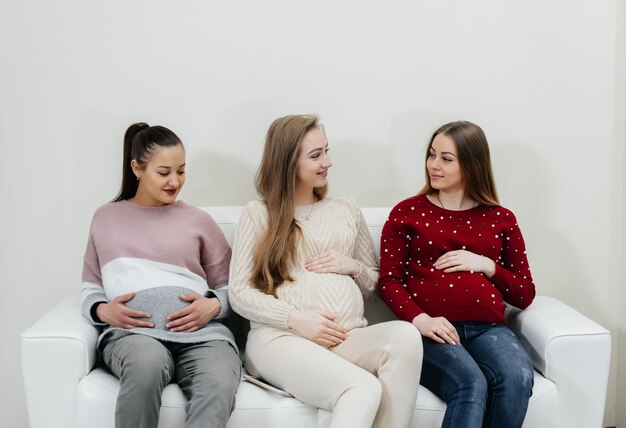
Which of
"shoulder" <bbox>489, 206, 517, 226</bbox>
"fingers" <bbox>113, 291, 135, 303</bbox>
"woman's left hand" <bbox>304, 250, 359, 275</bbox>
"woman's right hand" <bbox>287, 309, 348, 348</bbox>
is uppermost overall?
"shoulder" <bbox>489, 206, 517, 226</bbox>

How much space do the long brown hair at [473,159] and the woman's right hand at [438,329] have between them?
419 millimetres

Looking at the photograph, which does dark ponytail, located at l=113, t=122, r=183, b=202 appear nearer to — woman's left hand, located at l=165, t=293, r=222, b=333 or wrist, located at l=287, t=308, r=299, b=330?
woman's left hand, located at l=165, t=293, r=222, b=333

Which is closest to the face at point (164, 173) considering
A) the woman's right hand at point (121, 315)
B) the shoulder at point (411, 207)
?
the woman's right hand at point (121, 315)

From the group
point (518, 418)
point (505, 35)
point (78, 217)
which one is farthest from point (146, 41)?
point (518, 418)

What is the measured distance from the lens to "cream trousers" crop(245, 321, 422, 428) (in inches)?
68.5

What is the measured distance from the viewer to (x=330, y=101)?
8.32 feet

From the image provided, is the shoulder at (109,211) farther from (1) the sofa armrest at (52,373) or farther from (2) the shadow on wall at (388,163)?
(2) the shadow on wall at (388,163)

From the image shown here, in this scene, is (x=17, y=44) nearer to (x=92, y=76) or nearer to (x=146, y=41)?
(x=92, y=76)

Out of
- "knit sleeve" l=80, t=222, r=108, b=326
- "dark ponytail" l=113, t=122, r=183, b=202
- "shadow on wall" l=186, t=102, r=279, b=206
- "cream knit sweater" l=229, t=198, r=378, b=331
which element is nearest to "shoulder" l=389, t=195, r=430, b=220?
"cream knit sweater" l=229, t=198, r=378, b=331

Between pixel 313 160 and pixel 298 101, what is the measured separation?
43 centimetres

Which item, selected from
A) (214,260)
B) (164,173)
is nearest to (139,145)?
(164,173)

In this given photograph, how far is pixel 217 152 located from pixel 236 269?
590mm

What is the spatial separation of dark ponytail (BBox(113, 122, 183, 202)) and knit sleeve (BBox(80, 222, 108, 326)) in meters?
0.19

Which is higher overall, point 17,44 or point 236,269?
point 17,44
